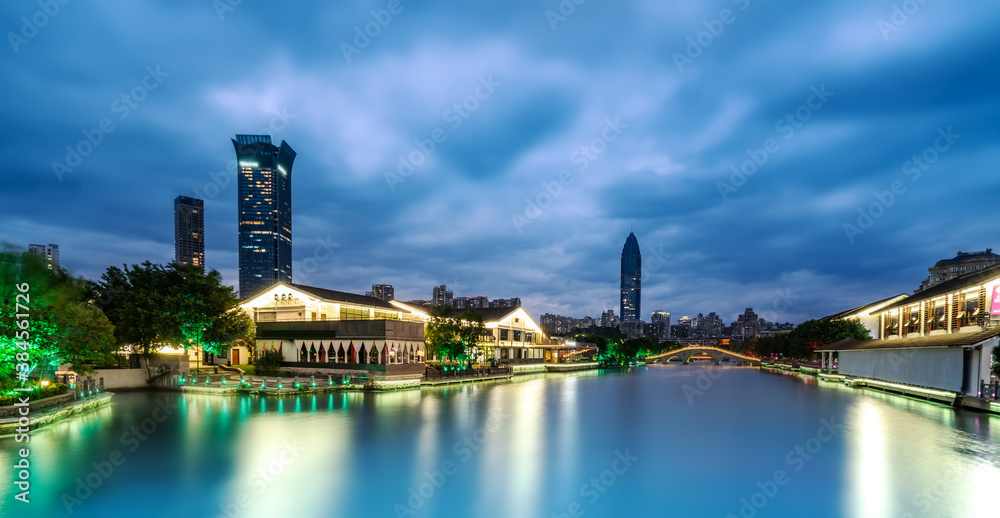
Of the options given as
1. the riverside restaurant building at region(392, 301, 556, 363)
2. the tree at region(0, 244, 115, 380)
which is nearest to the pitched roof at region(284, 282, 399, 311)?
the riverside restaurant building at region(392, 301, 556, 363)

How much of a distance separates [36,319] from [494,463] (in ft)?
71.1

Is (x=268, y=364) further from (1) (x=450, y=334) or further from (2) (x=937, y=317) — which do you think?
(2) (x=937, y=317)

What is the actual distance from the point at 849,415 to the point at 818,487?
20509 millimetres

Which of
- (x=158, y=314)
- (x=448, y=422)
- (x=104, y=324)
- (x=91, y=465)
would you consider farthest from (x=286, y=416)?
(x=158, y=314)

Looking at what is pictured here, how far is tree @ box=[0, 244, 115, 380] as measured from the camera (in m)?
21.1

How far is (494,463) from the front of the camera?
17922 mm

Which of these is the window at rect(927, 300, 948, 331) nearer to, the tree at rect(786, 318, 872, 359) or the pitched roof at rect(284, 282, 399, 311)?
the tree at rect(786, 318, 872, 359)

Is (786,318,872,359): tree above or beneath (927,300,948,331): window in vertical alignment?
beneath

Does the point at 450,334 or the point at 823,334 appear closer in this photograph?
the point at 450,334

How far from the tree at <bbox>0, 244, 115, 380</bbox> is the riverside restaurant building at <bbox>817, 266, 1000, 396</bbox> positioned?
50.9 m

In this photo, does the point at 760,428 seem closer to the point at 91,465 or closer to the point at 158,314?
the point at 91,465

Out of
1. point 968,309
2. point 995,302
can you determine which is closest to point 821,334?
point 968,309

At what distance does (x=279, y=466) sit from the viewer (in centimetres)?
1650

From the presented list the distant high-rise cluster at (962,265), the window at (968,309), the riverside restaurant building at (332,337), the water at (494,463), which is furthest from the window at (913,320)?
the distant high-rise cluster at (962,265)
